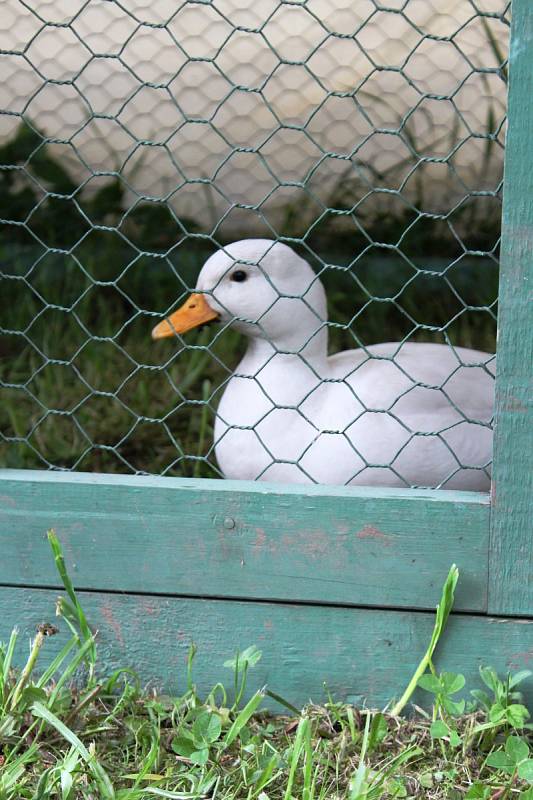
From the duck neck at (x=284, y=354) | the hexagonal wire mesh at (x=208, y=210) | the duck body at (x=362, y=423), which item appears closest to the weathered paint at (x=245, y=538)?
the duck body at (x=362, y=423)

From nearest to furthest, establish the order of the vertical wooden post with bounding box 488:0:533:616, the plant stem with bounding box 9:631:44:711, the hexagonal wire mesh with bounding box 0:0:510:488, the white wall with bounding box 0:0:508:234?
the vertical wooden post with bounding box 488:0:533:616 → the plant stem with bounding box 9:631:44:711 → the hexagonal wire mesh with bounding box 0:0:510:488 → the white wall with bounding box 0:0:508:234

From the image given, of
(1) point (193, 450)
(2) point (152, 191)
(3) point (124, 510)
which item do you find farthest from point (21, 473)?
(2) point (152, 191)

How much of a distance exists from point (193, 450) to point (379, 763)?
1.10 m

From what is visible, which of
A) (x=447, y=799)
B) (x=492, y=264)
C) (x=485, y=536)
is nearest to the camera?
(x=447, y=799)

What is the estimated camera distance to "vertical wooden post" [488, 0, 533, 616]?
153 cm

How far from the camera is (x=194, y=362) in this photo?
2.89 metres

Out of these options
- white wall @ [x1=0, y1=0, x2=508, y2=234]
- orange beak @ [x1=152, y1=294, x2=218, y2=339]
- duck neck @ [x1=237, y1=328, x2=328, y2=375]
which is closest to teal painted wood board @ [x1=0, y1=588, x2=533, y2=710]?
duck neck @ [x1=237, y1=328, x2=328, y2=375]

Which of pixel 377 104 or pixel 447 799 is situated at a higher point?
pixel 377 104

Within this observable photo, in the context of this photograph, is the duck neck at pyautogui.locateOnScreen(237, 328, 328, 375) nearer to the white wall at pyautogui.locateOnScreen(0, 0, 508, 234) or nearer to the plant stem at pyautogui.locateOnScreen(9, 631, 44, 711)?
the plant stem at pyautogui.locateOnScreen(9, 631, 44, 711)

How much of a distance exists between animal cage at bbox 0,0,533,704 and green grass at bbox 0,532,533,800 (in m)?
0.04

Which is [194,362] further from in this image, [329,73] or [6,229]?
[329,73]

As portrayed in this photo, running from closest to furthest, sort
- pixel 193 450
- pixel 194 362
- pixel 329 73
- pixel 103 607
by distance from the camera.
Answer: pixel 103 607, pixel 193 450, pixel 194 362, pixel 329 73

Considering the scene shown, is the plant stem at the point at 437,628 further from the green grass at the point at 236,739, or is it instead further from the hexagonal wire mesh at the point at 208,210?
the hexagonal wire mesh at the point at 208,210

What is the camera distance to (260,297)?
2189 mm
